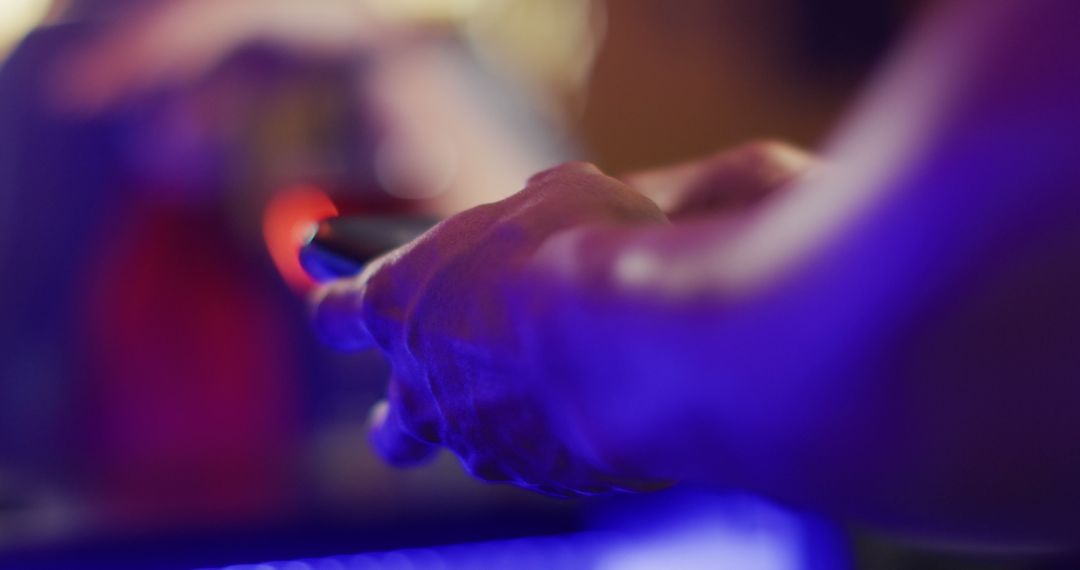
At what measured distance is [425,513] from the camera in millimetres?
892

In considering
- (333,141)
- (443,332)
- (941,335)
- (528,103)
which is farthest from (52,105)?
(941,335)

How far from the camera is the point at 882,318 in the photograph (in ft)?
0.69

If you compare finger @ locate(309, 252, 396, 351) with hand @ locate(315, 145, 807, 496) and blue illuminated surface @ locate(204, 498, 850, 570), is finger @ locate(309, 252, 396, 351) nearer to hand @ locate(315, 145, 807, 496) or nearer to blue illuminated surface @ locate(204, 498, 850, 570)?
hand @ locate(315, 145, 807, 496)

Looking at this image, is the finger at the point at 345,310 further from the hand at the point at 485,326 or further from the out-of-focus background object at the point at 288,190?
the out-of-focus background object at the point at 288,190

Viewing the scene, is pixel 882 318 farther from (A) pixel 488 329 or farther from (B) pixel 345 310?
(B) pixel 345 310

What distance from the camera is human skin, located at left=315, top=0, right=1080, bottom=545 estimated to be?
0.20 metres

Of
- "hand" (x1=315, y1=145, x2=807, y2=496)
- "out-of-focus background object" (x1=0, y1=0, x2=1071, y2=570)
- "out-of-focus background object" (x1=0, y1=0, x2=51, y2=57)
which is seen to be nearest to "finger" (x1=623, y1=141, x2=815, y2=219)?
"hand" (x1=315, y1=145, x2=807, y2=496)

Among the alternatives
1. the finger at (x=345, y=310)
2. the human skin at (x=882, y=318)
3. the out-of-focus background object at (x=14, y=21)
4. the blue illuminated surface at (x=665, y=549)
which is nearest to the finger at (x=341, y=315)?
the finger at (x=345, y=310)

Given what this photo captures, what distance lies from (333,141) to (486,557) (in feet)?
2.06

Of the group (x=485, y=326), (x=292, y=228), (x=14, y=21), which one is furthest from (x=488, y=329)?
(x=14, y=21)

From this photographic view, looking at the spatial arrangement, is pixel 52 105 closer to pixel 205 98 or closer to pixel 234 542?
pixel 205 98

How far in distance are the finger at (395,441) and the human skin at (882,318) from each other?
103 mm

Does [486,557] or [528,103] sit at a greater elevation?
[528,103]

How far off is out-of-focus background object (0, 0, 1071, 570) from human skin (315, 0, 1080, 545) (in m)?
0.63
